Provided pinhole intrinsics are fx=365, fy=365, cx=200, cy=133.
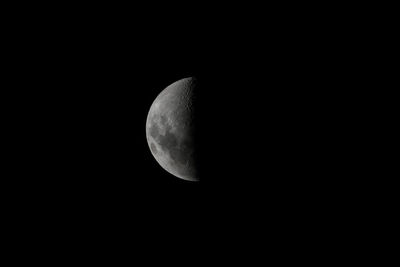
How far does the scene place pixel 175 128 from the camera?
13.8 ft

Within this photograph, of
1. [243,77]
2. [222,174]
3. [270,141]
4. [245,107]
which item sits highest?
[243,77]

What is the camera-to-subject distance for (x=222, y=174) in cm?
425

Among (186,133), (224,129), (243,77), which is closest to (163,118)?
(186,133)

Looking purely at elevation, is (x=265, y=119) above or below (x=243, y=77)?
below

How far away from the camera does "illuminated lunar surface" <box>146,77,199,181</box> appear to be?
4.20 metres

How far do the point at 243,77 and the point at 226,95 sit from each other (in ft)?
0.95

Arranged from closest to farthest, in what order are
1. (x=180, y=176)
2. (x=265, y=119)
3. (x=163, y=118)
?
(x=265, y=119) < (x=163, y=118) < (x=180, y=176)

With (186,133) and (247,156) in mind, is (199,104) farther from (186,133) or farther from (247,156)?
(247,156)

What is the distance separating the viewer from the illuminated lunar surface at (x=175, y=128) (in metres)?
4.20

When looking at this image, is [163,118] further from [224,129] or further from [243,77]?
[243,77]

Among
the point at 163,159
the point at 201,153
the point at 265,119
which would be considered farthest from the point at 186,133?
the point at 265,119

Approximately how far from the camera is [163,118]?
4336 millimetres

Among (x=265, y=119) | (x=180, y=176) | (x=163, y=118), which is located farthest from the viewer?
(x=180, y=176)

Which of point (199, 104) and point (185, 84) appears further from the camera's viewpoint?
point (185, 84)
